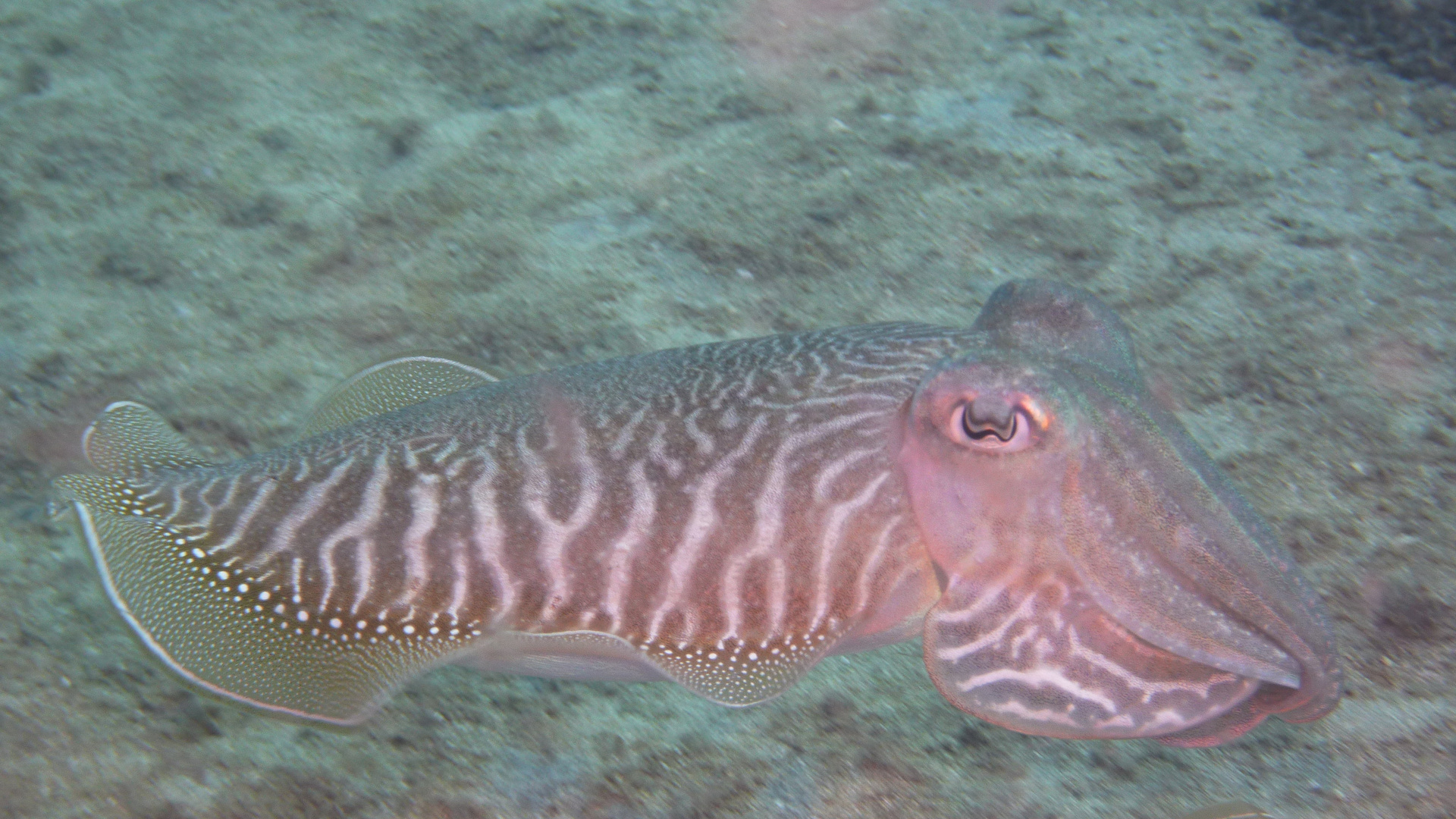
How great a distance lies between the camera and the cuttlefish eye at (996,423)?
1895 millimetres

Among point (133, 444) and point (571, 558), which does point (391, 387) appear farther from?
point (571, 558)

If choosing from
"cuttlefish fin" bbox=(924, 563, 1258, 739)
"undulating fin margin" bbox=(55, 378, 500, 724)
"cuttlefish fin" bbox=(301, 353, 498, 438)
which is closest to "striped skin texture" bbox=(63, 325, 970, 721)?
"undulating fin margin" bbox=(55, 378, 500, 724)

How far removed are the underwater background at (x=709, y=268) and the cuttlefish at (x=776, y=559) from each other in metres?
0.25

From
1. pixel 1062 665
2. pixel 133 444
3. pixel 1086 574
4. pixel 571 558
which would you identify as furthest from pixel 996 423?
pixel 133 444

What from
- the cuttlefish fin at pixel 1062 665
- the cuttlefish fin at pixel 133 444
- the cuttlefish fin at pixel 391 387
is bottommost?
the cuttlefish fin at pixel 391 387

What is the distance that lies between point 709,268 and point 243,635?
254 cm

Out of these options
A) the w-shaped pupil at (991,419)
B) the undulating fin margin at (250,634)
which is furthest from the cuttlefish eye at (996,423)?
the undulating fin margin at (250,634)

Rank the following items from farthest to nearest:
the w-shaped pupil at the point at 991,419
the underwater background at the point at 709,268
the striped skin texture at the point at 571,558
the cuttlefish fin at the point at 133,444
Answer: the underwater background at the point at 709,268 < the cuttlefish fin at the point at 133,444 < the striped skin texture at the point at 571,558 < the w-shaped pupil at the point at 991,419

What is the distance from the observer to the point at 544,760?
2508 millimetres

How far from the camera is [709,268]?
4.08m

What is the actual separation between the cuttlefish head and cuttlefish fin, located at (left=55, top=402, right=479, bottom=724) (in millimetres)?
1091

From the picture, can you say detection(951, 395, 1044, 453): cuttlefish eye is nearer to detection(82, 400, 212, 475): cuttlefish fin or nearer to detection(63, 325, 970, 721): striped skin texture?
detection(63, 325, 970, 721): striped skin texture

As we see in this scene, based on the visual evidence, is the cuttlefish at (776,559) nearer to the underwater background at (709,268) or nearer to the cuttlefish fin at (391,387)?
the underwater background at (709,268)

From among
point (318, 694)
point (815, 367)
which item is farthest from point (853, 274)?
point (318, 694)
